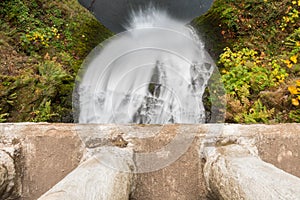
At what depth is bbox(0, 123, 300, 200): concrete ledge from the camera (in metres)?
2.96

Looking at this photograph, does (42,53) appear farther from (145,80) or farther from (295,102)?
(295,102)

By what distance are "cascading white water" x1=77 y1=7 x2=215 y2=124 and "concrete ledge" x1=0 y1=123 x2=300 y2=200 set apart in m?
0.80

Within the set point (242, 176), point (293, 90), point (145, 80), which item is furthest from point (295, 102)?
point (242, 176)

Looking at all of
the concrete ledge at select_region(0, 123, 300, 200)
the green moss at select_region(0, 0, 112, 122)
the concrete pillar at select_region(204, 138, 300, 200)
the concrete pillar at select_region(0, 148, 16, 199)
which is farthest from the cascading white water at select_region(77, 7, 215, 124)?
the concrete pillar at select_region(0, 148, 16, 199)

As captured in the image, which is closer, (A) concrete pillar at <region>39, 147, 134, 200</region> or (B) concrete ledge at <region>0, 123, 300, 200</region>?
(A) concrete pillar at <region>39, 147, 134, 200</region>

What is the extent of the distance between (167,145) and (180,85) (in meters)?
1.67

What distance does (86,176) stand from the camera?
2.27m

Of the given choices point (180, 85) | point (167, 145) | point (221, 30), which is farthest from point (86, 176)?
point (221, 30)

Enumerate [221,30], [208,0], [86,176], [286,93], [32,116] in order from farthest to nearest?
[208,0]
[221,30]
[32,116]
[286,93]
[86,176]

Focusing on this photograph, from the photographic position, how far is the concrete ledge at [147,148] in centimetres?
296

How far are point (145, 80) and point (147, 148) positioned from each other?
141 centimetres

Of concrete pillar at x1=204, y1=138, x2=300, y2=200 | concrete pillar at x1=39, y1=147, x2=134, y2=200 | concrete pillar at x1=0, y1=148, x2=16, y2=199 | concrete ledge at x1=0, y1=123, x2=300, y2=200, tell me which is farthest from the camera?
concrete ledge at x1=0, y1=123, x2=300, y2=200

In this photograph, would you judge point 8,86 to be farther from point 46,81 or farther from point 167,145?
point 167,145

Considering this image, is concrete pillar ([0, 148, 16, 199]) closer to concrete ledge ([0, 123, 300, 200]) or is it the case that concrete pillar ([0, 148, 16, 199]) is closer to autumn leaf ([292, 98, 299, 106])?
concrete ledge ([0, 123, 300, 200])
